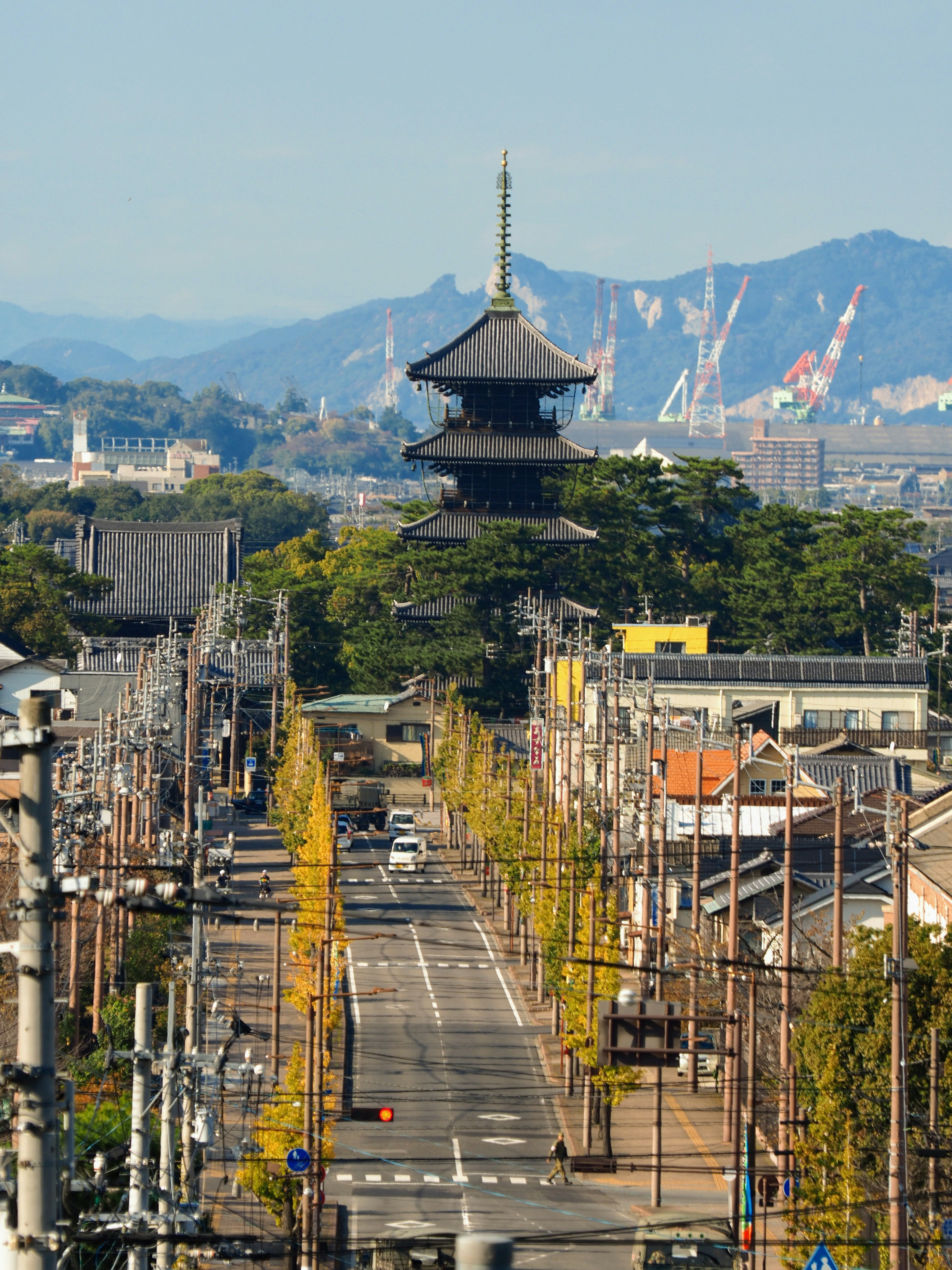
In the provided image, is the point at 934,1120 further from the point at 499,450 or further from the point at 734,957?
the point at 499,450

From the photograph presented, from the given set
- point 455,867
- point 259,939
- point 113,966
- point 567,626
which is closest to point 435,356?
point 567,626

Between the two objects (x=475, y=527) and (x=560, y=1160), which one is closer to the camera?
(x=560, y=1160)

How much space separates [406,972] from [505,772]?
14111 mm

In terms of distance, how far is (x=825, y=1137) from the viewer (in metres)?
28.1

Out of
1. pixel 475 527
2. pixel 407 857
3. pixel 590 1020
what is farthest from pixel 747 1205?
pixel 475 527

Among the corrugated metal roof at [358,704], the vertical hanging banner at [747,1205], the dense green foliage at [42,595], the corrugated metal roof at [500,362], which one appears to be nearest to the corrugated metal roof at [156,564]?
the dense green foliage at [42,595]

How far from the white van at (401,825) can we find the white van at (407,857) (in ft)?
15.2

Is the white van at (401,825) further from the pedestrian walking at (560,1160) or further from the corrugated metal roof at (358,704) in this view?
the pedestrian walking at (560,1160)

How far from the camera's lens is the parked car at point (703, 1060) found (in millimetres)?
40719

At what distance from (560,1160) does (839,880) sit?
9052mm

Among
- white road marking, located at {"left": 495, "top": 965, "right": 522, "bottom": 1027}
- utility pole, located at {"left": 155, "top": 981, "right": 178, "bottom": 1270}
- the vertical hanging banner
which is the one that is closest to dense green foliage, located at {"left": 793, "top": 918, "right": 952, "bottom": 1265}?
the vertical hanging banner

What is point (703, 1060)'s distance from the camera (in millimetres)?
43125

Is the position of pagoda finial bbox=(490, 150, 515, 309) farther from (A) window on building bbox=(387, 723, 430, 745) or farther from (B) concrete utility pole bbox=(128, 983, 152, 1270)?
(B) concrete utility pole bbox=(128, 983, 152, 1270)

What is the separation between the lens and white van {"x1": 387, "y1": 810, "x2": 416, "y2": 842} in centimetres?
7300
